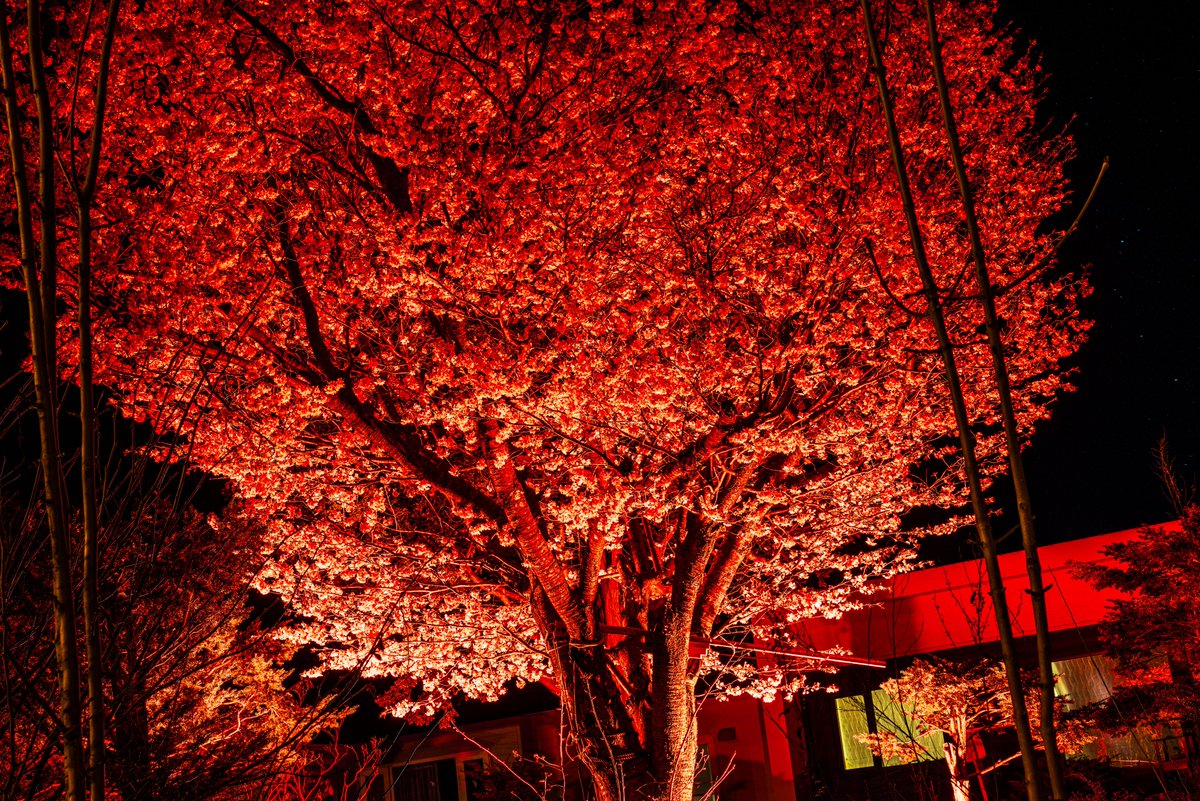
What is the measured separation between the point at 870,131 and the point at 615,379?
3.73 metres

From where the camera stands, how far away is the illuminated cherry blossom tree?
9.30 meters

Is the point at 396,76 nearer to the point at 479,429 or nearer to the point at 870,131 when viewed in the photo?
the point at 479,429

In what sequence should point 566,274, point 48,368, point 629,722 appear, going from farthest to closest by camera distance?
point 566,274 < point 629,722 < point 48,368

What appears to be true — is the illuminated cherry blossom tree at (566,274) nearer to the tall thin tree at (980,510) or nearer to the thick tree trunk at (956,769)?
the thick tree trunk at (956,769)

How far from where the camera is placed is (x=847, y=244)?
959 centimetres

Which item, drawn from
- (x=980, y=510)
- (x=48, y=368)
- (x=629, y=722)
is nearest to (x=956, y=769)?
(x=629, y=722)

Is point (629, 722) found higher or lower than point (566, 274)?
lower

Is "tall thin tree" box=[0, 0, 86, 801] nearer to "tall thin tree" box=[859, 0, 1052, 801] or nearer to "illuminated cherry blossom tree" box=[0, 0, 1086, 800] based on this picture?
"tall thin tree" box=[859, 0, 1052, 801]

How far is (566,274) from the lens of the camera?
31.8 feet

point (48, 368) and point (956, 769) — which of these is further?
point (956, 769)

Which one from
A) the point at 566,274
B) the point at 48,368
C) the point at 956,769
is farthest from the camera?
the point at 956,769

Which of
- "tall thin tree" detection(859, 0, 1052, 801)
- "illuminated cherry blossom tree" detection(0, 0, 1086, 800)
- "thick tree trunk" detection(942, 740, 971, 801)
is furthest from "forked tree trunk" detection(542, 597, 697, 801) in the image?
"tall thin tree" detection(859, 0, 1052, 801)

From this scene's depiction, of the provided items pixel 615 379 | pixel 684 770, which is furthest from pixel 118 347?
pixel 684 770

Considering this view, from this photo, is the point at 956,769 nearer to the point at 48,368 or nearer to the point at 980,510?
the point at 980,510
